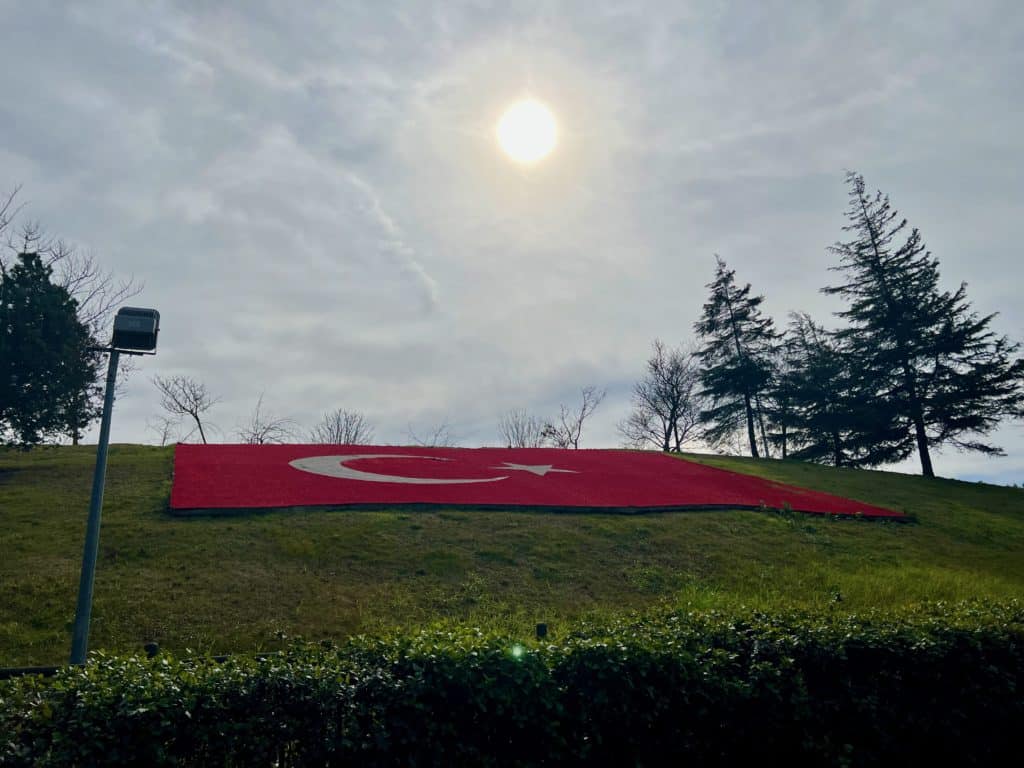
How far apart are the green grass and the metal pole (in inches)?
93.5

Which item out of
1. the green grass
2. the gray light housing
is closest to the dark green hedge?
the green grass

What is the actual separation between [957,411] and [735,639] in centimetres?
2687

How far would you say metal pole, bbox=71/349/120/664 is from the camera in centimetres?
544

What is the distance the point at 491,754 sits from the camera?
3998 mm

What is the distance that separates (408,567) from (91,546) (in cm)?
550

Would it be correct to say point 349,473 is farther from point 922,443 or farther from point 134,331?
point 922,443

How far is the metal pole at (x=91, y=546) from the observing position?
5438 millimetres

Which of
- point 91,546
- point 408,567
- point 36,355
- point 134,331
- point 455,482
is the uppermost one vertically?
point 36,355

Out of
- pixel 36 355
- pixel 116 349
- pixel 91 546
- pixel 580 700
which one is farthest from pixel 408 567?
pixel 36 355

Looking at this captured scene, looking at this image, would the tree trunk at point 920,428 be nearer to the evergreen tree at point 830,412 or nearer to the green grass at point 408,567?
the evergreen tree at point 830,412

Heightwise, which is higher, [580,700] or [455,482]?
[455,482]

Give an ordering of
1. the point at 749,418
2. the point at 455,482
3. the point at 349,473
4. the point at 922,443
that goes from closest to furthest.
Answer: the point at 455,482 < the point at 349,473 < the point at 922,443 < the point at 749,418

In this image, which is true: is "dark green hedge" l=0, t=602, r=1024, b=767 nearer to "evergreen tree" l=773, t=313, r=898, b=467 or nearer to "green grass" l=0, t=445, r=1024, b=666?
"green grass" l=0, t=445, r=1024, b=666

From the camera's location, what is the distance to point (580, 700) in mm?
4262
